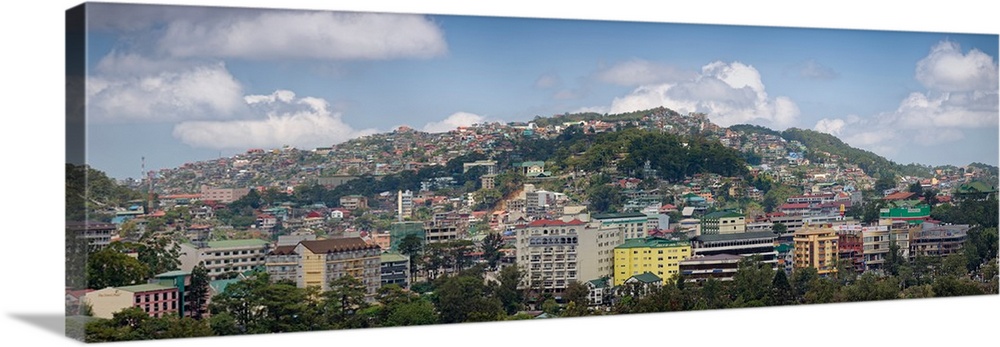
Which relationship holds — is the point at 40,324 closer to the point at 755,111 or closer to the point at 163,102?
the point at 163,102

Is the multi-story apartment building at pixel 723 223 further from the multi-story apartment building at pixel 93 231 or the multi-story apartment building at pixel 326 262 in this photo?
the multi-story apartment building at pixel 93 231

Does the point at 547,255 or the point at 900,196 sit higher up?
the point at 900,196

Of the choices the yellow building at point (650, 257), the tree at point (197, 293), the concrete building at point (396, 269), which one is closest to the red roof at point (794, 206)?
the yellow building at point (650, 257)

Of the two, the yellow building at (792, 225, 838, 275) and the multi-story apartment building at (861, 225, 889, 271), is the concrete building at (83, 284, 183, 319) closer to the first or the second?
the yellow building at (792, 225, 838, 275)

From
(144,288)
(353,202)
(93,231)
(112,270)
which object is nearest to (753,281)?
(353,202)

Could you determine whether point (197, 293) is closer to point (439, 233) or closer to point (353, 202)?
point (353, 202)

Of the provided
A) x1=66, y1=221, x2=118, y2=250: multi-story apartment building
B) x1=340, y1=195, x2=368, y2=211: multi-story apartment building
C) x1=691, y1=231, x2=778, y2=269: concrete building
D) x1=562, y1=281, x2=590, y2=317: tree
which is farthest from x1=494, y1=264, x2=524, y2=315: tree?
x1=66, y1=221, x2=118, y2=250: multi-story apartment building

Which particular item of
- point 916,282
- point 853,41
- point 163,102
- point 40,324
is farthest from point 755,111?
point 40,324
